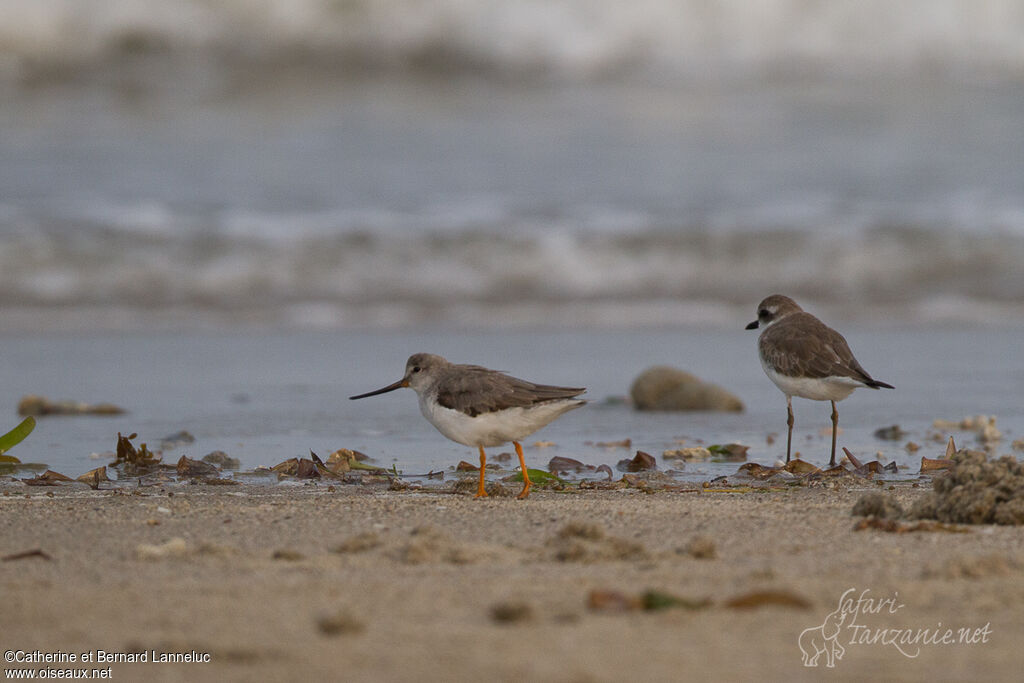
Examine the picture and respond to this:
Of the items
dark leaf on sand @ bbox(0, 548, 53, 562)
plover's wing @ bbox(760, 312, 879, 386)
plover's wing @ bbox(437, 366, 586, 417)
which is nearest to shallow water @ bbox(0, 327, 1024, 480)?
plover's wing @ bbox(760, 312, 879, 386)

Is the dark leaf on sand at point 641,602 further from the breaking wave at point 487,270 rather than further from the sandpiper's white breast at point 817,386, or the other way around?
the breaking wave at point 487,270

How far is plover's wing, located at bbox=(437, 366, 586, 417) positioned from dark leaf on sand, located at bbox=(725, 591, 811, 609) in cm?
214

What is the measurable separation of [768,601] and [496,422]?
7.29ft

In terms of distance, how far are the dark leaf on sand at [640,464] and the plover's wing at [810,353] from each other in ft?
3.39

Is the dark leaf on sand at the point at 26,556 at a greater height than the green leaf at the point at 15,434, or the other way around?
the green leaf at the point at 15,434

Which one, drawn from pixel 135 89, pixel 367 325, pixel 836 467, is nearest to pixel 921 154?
pixel 367 325

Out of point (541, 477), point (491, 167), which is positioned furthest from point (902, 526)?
point (491, 167)

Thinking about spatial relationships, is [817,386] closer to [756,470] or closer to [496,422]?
[756,470]

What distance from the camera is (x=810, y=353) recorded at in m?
5.98

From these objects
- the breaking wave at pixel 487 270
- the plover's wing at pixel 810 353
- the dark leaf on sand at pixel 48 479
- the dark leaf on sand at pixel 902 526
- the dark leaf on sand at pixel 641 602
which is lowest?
the dark leaf on sand at pixel 641 602

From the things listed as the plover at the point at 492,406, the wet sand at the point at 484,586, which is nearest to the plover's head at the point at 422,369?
the plover at the point at 492,406

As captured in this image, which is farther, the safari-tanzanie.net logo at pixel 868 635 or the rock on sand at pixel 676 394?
the rock on sand at pixel 676 394

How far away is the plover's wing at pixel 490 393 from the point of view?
491 centimetres

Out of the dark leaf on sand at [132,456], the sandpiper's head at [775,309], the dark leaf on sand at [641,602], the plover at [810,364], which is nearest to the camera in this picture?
the dark leaf on sand at [641,602]
